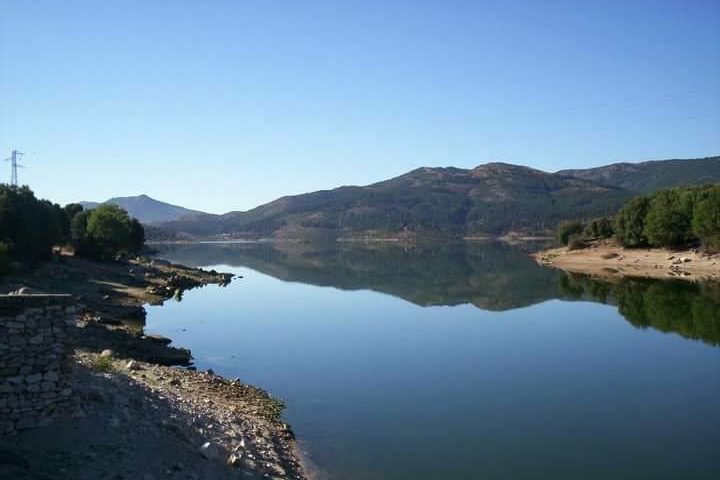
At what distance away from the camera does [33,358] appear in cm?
1255

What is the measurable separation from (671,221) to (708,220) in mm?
9066

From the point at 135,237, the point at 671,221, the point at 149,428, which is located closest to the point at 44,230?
the point at 135,237

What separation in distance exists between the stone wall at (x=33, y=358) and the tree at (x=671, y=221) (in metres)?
91.8

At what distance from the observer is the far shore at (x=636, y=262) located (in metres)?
77.9

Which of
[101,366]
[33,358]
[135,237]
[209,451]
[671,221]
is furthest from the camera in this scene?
[135,237]

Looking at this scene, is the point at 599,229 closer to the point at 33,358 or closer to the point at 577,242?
the point at 577,242

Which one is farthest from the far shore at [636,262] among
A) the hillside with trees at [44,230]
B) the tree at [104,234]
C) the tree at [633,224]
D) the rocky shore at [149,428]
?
the hillside with trees at [44,230]

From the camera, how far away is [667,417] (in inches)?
941

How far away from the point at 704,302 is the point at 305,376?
39.8 m

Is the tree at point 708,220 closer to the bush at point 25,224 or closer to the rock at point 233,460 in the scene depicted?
the bush at point 25,224

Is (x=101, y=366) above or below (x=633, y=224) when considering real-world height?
below

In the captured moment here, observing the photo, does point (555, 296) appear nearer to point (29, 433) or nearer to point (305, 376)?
Result: point (305, 376)

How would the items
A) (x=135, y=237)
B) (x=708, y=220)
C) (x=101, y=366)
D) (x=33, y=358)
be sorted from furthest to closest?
1. (x=135, y=237)
2. (x=708, y=220)
3. (x=101, y=366)
4. (x=33, y=358)

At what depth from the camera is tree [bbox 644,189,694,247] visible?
88.0 meters
